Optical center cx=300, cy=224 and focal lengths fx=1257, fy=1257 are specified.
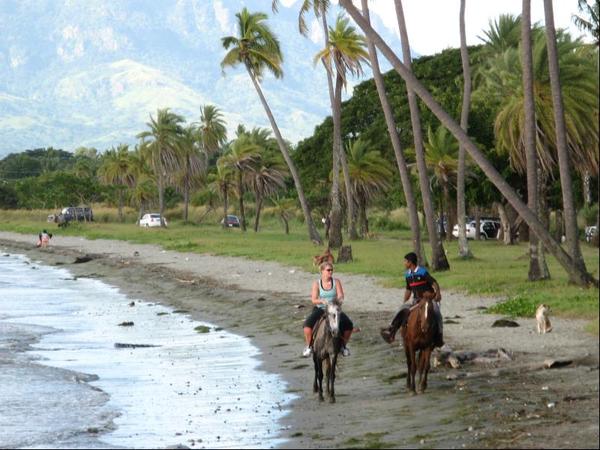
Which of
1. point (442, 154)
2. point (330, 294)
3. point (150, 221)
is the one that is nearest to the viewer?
point (330, 294)

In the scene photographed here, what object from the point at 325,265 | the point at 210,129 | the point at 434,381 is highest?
the point at 210,129

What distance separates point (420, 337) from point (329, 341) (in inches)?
43.9

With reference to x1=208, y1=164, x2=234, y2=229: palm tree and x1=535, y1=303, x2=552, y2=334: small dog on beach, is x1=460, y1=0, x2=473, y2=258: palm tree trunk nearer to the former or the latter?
x1=535, y1=303, x2=552, y2=334: small dog on beach

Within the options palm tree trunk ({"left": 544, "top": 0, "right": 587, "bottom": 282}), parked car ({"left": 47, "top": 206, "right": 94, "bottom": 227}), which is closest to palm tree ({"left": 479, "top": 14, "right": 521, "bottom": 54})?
palm tree trunk ({"left": 544, "top": 0, "right": 587, "bottom": 282})

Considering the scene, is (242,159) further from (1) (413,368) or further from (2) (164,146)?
(1) (413,368)

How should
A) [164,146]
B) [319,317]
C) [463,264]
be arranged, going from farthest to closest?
[164,146] < [463,264] < [319,317]

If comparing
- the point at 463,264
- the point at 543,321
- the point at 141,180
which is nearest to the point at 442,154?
the point at 463,264

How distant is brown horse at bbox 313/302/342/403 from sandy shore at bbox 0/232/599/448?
356 millimetres

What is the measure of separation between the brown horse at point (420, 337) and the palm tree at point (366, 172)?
50.8 m

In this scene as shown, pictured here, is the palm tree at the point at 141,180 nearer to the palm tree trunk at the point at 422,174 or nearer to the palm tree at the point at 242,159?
the palm tree at the point at 242,159

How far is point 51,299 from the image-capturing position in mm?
36406

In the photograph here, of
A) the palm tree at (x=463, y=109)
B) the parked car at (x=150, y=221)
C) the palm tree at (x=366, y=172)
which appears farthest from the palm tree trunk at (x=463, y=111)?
the parked car at (x=150, y=221)

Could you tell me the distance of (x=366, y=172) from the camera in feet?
216

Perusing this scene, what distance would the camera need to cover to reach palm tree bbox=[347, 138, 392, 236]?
6588 cm
